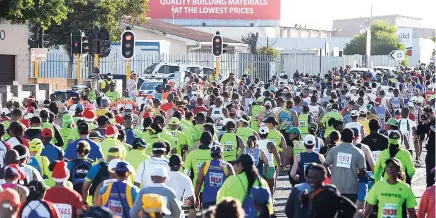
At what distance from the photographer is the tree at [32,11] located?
124ft

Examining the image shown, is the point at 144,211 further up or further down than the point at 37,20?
further down

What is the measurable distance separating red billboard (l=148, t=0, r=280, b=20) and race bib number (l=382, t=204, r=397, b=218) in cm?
11094

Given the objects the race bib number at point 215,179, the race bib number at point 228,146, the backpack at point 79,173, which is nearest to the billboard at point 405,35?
the race bib number at point 228,146

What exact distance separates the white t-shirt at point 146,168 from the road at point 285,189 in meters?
4.78

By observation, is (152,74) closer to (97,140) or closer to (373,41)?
(97,140)

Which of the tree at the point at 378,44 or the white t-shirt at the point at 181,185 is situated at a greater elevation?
the tree at the point at 378,44

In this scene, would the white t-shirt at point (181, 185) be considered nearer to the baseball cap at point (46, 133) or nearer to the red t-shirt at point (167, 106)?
the baseball cap at point (46, 133)

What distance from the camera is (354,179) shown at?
46.7ft

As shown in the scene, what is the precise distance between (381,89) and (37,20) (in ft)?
46.4

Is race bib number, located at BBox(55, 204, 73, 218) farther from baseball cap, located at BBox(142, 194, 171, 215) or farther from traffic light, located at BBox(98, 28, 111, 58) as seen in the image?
traffic light, located at BBox(98, 28, 111, 58)

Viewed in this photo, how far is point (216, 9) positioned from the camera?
4860 inches

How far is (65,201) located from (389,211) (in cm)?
342

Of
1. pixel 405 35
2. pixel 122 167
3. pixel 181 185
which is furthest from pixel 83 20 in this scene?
pixel 405 35

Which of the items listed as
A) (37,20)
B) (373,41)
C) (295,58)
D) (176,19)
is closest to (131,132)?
(37,20)
